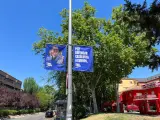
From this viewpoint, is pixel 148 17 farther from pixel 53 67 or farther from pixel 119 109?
pixel 119 109

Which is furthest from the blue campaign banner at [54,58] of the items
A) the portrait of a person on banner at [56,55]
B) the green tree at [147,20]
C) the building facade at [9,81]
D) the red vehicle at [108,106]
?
the building facade at [9,81]

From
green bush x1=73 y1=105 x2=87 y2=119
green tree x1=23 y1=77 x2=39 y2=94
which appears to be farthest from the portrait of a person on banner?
green tree x1=23 y1=77 x2=39 y2=94

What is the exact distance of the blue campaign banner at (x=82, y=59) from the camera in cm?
1320

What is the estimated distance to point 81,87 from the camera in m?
44.8

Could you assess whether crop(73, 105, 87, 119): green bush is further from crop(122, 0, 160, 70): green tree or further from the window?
crop(122, 0, 160, 70): green tree

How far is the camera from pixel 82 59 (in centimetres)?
1326

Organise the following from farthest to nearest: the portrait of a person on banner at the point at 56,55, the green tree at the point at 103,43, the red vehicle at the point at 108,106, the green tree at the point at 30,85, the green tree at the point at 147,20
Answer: the green tree at the point at 30,85 < the red vehicle at the point at 108,106 < the green tree at the point at 103,43 < the portrait of a person on banner at the point at 56,55 < the green tree at the point at 147,20

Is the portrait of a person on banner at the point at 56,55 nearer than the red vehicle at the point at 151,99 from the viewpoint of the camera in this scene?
Yes

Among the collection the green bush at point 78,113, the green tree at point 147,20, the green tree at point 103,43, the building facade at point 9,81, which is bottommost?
the green bush at point 78,113

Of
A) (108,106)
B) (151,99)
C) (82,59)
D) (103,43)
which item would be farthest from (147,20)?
(108,106)

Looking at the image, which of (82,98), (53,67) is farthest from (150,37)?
(82,98)

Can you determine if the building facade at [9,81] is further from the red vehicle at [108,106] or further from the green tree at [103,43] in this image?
the green tree at [103,43]

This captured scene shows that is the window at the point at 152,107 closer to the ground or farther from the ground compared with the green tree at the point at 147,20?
closer to the ground

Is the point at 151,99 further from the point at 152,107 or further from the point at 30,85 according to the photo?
the point at 30,85
